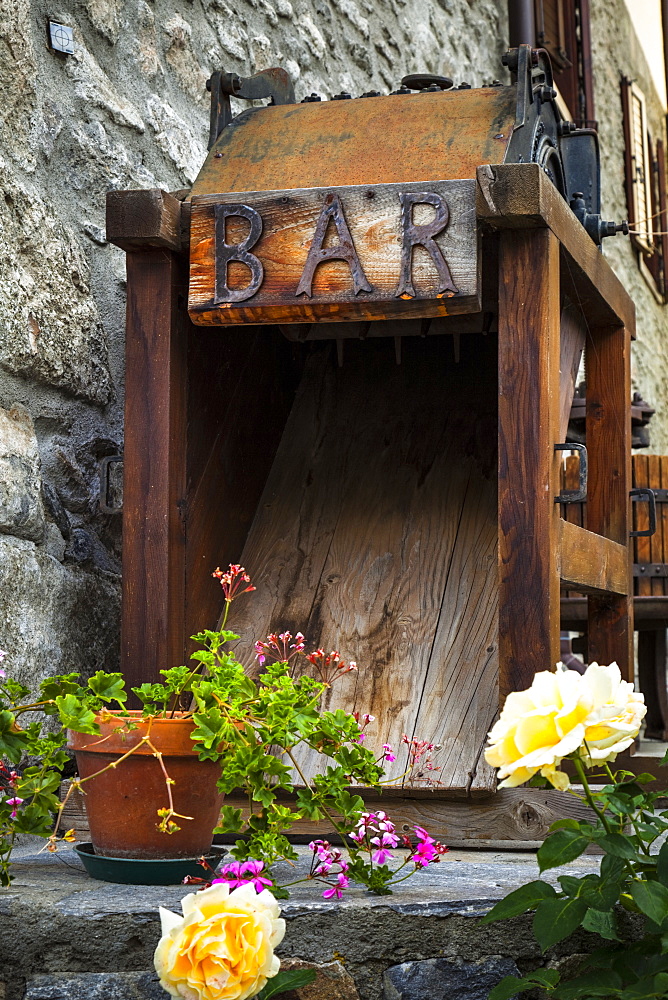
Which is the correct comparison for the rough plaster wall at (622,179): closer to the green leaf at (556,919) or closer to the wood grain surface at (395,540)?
the wood grain surface at (395,540)

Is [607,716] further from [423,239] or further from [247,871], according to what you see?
[423,239]

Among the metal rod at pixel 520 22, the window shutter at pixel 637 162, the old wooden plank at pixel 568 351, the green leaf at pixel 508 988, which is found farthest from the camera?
the window shutter at pixel 637 162

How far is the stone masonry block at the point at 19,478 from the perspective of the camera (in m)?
1.98

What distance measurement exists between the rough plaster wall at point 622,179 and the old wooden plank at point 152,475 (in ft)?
15.3

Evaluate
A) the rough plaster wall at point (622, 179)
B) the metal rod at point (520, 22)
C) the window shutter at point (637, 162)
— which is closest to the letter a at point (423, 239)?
the metal rod at point (520, 22)

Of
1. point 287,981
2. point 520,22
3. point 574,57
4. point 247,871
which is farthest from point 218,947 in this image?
point 574,57

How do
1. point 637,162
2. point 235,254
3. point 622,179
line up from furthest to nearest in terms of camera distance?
point 637,162 → point 622,179 → point 235,254

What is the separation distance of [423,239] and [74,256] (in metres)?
0.74

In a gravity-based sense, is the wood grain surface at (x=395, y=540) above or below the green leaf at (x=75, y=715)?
above

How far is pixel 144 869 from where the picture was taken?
5.17ft

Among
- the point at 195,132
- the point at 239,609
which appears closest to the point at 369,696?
the point at 239,609

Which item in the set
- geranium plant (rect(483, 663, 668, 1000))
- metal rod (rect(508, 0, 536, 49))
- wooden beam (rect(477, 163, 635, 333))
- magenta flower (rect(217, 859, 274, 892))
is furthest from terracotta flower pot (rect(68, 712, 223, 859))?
metal rod (rect(508, 0, 536, 49))

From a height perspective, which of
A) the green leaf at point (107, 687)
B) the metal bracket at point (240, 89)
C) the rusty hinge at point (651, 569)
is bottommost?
the green leaf at point (107, 687)

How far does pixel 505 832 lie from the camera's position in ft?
6.27
